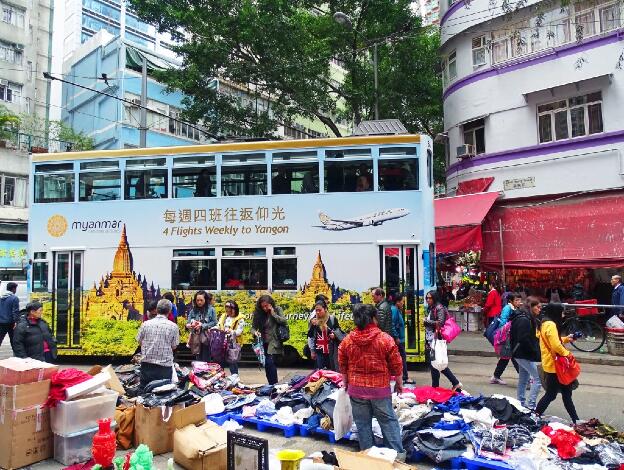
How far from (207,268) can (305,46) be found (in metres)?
10.2

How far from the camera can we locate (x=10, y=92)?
3080 cm

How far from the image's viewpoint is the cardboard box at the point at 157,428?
203 inches

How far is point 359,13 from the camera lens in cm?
1853

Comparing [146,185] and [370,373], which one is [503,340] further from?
[146,185]

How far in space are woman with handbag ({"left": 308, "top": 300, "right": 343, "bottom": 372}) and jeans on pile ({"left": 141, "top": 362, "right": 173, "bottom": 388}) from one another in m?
2.32

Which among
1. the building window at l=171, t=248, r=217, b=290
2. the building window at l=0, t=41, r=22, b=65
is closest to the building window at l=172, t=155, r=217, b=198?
the building window at l=171, t=248, r=217, b=290

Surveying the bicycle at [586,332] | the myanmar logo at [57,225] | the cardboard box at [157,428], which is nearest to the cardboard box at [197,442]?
the cardboard box at [157,428]

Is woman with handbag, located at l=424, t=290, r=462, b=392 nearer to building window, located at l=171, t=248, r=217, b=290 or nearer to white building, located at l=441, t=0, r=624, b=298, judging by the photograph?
building window, located at l=171, t=248, r=217, b=290

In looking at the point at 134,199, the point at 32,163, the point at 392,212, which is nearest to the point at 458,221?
the point at 392,212

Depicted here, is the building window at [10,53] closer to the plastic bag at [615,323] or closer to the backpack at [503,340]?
the backpack at [503,340]

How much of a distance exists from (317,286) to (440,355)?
2996 millimetres

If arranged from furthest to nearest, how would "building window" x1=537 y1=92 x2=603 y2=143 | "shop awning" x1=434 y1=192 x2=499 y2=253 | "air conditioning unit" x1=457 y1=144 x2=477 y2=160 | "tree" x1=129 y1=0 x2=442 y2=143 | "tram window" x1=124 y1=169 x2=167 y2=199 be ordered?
"tree" x1=129 y1=0 x2=442 y2=143, "air conditioning unit" x1=457 y1=144 x2=477 y2=160, "shop awning" x1=434 y1=192 x2=499 y2=253, "building window" x1=537 y1=92 x2=603 y2=143, "tram window" x1=124 y1=169 x2=167 y2=199

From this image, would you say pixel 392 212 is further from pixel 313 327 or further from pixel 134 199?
pixel 134 199

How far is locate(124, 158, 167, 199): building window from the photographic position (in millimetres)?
10281
